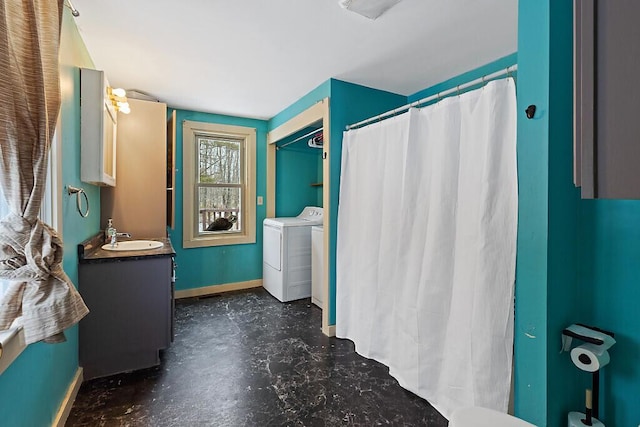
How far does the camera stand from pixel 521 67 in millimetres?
1259

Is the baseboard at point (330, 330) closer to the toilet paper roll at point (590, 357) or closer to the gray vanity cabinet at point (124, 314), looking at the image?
the gray vanity cabinet at point (124, 314)

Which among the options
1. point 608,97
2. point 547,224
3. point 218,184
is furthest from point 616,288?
point 218,184

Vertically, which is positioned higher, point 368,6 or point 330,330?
point 368,6

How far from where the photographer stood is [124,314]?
204 centimetres

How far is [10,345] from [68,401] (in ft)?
3.37

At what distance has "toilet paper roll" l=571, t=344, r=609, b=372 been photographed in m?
1.10

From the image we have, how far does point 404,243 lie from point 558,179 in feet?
3.11

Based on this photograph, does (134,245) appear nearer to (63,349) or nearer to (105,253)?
(105,253)

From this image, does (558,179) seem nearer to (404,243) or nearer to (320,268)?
(404,243)

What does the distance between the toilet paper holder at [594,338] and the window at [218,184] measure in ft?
10.9

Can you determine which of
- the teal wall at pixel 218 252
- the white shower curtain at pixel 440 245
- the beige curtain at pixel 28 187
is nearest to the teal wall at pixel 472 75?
the white shower curtain at pixel 440 245

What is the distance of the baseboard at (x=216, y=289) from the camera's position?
3.56m

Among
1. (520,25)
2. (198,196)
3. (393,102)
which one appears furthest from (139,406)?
(393,102)

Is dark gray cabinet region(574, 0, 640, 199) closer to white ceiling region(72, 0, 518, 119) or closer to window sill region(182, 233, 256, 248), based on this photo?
white ceiling region(72, 0, 518, 119)
